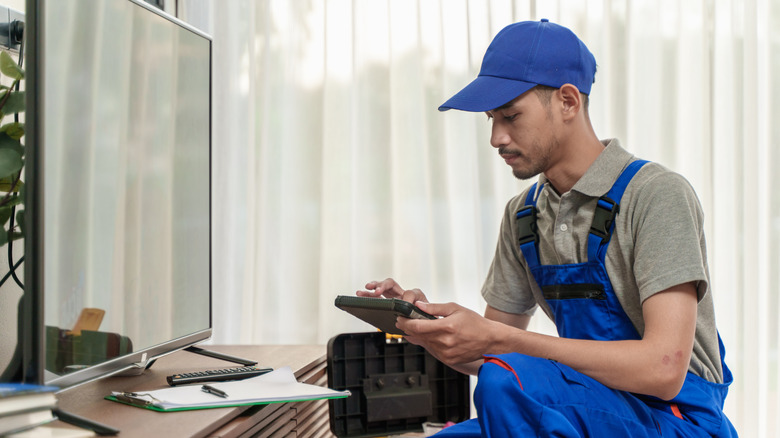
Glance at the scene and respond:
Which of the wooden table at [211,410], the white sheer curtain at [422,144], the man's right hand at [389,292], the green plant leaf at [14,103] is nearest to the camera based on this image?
the wooden table at [211,410]

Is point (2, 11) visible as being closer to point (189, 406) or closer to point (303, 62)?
point (189, 406)

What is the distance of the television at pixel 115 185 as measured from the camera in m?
1.09

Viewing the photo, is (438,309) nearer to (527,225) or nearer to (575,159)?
(527,225)

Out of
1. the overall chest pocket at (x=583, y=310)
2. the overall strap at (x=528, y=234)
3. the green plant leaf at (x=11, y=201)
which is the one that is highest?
the green plant leaf at (x=11, y=201)

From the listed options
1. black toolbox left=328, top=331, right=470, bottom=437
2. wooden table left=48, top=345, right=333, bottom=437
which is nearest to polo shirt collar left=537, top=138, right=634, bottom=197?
black toolbox left=328, top=331, right=470, bottom=437

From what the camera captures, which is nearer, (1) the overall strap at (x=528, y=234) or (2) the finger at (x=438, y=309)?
(2) the finger at (x=438, y=309)

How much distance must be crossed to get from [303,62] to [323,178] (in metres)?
0.45

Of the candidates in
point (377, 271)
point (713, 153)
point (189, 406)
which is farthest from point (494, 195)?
point (189, 406)

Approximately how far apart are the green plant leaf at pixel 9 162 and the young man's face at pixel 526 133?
943mm

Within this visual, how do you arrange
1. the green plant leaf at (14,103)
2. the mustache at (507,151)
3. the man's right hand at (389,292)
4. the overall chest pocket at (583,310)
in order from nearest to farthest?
the green plant leaf at (14,103) < the overall chest pocket at (583,310) < the mustache at (507,151) < the man's right hand at (389,292)

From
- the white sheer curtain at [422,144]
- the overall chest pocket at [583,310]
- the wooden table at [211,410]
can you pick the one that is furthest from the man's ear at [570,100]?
the white sheer curtain at [422,144]

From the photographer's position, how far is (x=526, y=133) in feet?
4.85

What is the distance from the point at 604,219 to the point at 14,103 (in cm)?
118

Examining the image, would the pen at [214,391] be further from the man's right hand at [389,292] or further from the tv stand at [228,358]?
the man's right hand at [389,292]
